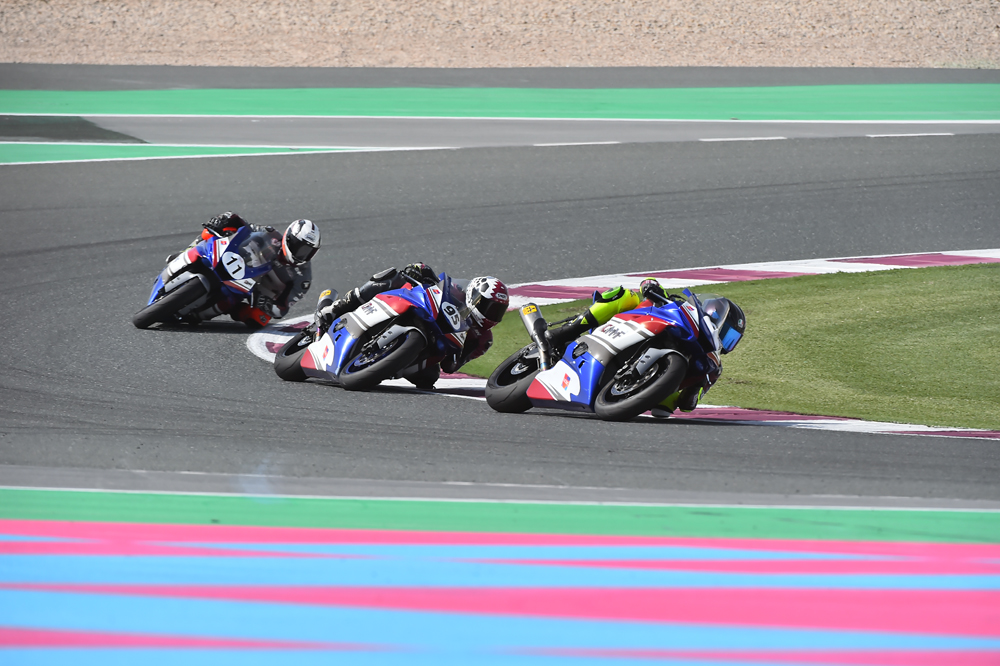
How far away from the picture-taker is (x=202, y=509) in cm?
593

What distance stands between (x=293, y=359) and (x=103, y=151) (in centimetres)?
959

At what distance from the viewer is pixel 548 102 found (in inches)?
822

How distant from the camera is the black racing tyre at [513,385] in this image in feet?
27.4

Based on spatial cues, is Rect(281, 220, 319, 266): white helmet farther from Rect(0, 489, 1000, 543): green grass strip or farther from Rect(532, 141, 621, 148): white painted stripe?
Rect(532, 141, 621, 148): white painted stripe

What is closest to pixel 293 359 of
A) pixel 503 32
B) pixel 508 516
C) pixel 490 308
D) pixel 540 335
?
pixel 490 308

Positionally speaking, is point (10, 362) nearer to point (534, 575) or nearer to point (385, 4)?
point (534, 575)

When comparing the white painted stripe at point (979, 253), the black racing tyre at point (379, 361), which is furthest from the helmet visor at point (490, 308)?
the white painted stripe at point (979, 253)

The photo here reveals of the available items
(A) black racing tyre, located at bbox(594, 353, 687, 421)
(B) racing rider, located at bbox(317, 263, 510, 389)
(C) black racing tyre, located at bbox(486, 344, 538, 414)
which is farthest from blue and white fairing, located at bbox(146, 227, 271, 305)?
(A) black racing tyre, located at bbox(594, 353, 687, 421)

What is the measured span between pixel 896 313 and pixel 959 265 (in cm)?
243

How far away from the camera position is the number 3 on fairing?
1123 centimetres

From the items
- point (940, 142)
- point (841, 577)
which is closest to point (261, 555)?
point (841, 577)

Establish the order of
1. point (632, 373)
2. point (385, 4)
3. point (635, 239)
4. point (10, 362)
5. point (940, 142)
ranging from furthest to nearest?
point (385, 4) < point (940, 142) < point (635, 239) < point (10, 362) < point (632, 373)

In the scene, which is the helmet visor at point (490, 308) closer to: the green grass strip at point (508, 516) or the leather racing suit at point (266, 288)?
the green grass strip at point (508, 516)

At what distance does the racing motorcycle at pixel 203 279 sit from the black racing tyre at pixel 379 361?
2.63 meters
